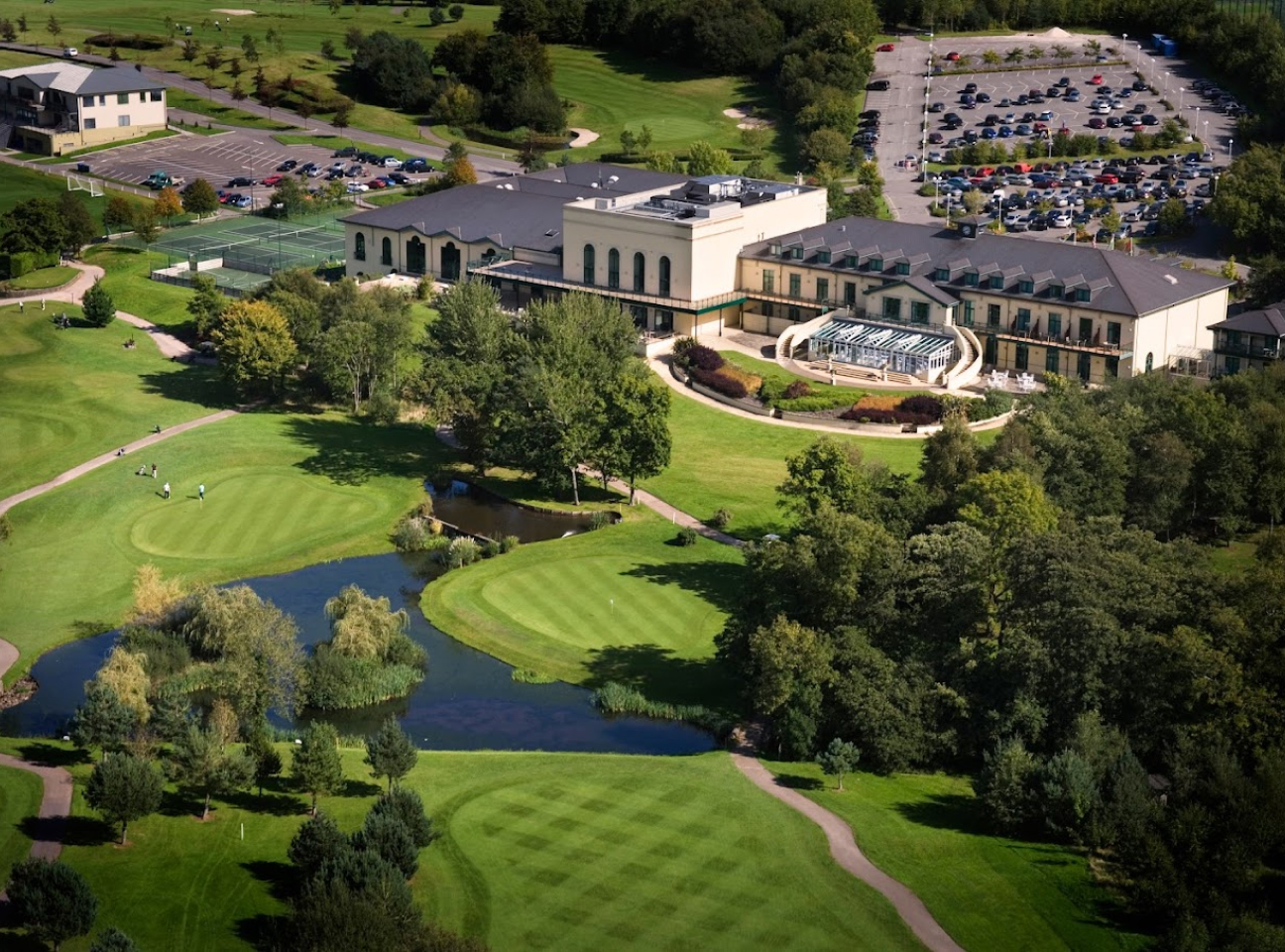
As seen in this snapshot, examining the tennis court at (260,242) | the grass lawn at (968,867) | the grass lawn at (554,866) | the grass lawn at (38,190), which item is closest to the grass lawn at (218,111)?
the grass lawn at (38,190)

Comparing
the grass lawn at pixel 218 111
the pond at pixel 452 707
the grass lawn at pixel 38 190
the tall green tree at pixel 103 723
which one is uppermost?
the grass lawn at pixel 218 111

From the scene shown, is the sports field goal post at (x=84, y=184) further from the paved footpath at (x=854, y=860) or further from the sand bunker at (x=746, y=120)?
the paved footpath at (x=854, y=860)

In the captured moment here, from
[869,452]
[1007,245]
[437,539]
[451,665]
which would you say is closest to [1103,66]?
[1007,245]

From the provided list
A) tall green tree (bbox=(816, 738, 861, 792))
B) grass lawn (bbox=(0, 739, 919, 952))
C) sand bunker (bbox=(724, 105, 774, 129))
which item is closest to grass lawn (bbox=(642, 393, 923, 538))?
tall green tree (bbox=(816, 738, 861, 792))

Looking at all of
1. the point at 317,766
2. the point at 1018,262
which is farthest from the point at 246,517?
the point at 1018,262

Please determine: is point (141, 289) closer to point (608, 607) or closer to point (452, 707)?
point (608, 607)

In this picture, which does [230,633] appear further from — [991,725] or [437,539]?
A: [991,725]

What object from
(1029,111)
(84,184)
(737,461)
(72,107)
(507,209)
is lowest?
(737,461)

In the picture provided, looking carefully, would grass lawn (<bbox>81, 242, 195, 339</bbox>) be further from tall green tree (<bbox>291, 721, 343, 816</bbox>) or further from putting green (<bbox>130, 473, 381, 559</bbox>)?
tall green tree (<bbox>291, 721, 343, 816</bbox>)
